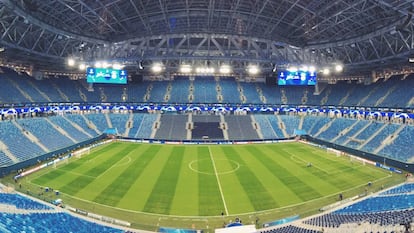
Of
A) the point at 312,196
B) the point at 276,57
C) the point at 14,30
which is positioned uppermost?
the point at 14,30

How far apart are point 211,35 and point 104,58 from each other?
18416mm

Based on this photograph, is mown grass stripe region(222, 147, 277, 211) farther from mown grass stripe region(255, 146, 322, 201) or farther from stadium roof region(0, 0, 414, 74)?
stadium roof region(0, 0, 414, 74)

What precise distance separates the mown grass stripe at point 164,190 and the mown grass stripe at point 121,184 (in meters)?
3.04

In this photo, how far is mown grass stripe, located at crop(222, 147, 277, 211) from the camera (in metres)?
27.5

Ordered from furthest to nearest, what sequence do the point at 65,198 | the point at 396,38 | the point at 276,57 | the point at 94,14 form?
Result: the point at 276,57 → the point at 396,38 → the point at 94,14 → the point at 65,198

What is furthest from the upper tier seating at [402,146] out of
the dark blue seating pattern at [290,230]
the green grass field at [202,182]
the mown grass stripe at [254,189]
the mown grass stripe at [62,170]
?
the mown grass stripe at [62,170]

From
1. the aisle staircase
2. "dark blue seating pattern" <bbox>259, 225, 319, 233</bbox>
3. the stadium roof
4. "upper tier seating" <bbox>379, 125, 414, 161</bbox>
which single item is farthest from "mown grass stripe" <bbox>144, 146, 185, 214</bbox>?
"upper tier seating" <bbox>379, 125, 414, 161</bbox>

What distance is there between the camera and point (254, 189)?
3147cm

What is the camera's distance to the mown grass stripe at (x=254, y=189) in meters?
27.5

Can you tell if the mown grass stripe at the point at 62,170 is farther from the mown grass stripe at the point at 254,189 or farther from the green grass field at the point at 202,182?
the mown grass stripe at the point at 254,189

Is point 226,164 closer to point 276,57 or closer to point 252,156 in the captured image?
point 252,156

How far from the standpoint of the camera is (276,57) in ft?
155

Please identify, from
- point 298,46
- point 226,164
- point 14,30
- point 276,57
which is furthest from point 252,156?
Result: point 14,30

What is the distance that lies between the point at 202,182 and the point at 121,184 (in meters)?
9.20
